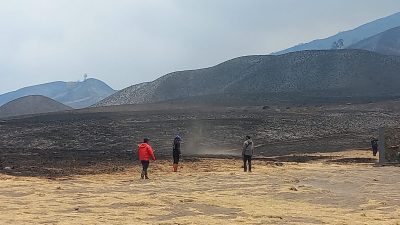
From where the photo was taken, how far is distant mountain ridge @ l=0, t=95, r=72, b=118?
12656 centimetres

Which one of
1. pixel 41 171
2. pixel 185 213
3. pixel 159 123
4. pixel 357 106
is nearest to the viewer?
pixel 185 213

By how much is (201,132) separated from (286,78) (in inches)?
2992

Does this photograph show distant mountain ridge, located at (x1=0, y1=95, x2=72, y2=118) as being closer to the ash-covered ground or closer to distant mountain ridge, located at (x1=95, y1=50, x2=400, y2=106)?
distant mountain ridge, located at (x1=95, y1=50, x2=400, y2=106)

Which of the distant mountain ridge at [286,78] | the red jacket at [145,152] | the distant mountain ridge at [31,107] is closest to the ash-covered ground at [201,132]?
the red jacket at [145,152]

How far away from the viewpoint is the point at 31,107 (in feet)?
425

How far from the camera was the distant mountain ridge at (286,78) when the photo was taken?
119594mm

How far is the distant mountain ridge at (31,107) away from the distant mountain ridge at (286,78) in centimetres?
1154

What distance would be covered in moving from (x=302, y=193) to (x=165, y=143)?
108 ft

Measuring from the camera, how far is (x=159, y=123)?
205 feet

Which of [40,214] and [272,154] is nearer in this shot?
[40,214]

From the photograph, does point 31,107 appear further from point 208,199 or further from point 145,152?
point 208,199

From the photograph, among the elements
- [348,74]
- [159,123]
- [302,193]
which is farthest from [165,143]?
[348,74]

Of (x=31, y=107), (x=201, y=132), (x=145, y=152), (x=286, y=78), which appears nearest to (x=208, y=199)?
(x=145, y=152)

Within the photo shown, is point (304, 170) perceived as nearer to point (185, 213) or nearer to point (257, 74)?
point (185, 213)
